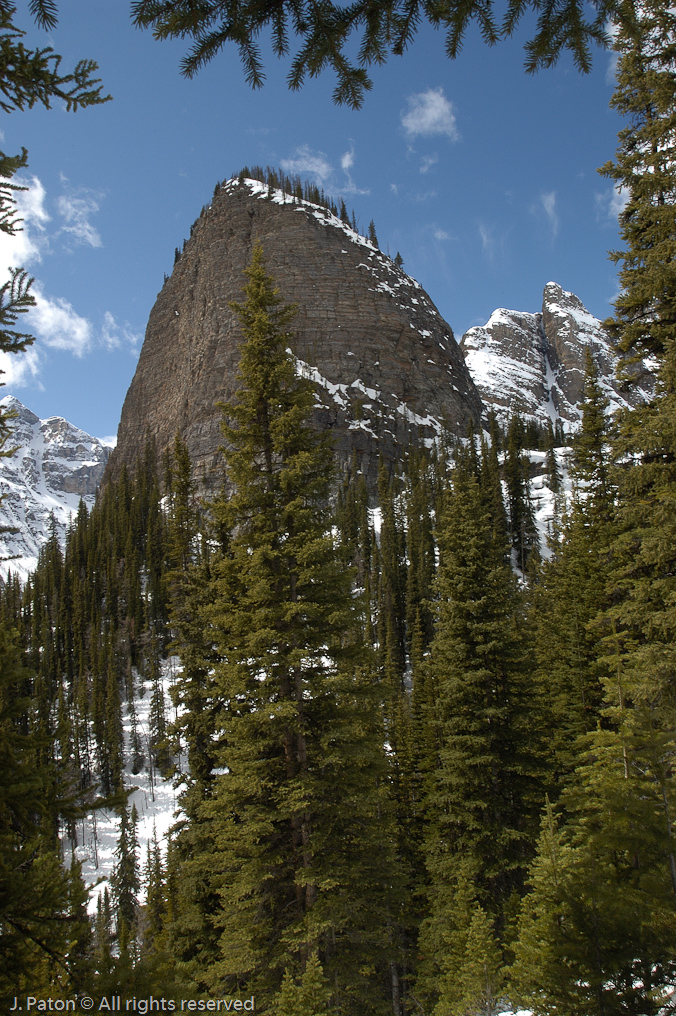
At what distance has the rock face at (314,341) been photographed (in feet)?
363

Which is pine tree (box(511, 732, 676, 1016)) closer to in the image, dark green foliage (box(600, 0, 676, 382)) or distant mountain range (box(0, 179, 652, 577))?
dark green foliage (box(600, 0, 676, 382))

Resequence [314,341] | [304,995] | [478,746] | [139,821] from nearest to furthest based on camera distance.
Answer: [304,995] < [478,746] < [139,821] < [314,341]

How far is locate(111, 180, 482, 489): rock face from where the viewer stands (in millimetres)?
110562

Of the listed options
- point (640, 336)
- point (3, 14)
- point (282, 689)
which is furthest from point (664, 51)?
point (282, 689)

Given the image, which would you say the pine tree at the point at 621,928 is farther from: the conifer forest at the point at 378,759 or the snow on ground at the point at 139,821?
the snow on ground at the point at 139,821

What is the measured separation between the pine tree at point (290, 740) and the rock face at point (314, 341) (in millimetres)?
92948

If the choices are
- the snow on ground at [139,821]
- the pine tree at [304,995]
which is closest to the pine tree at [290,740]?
the pine tree at [304,995]

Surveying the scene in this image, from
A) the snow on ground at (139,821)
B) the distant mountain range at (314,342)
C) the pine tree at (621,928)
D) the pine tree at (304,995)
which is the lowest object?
the snow on ground at (139,821)

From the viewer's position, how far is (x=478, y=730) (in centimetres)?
1380

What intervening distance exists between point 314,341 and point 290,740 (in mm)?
112558

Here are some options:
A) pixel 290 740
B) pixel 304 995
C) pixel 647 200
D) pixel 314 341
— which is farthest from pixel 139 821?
pixel 314 341

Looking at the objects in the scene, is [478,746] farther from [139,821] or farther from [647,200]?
[139,821]

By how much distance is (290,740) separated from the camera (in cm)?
992

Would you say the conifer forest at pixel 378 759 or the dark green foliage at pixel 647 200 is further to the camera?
the dark green foliage at pixel 647 200
